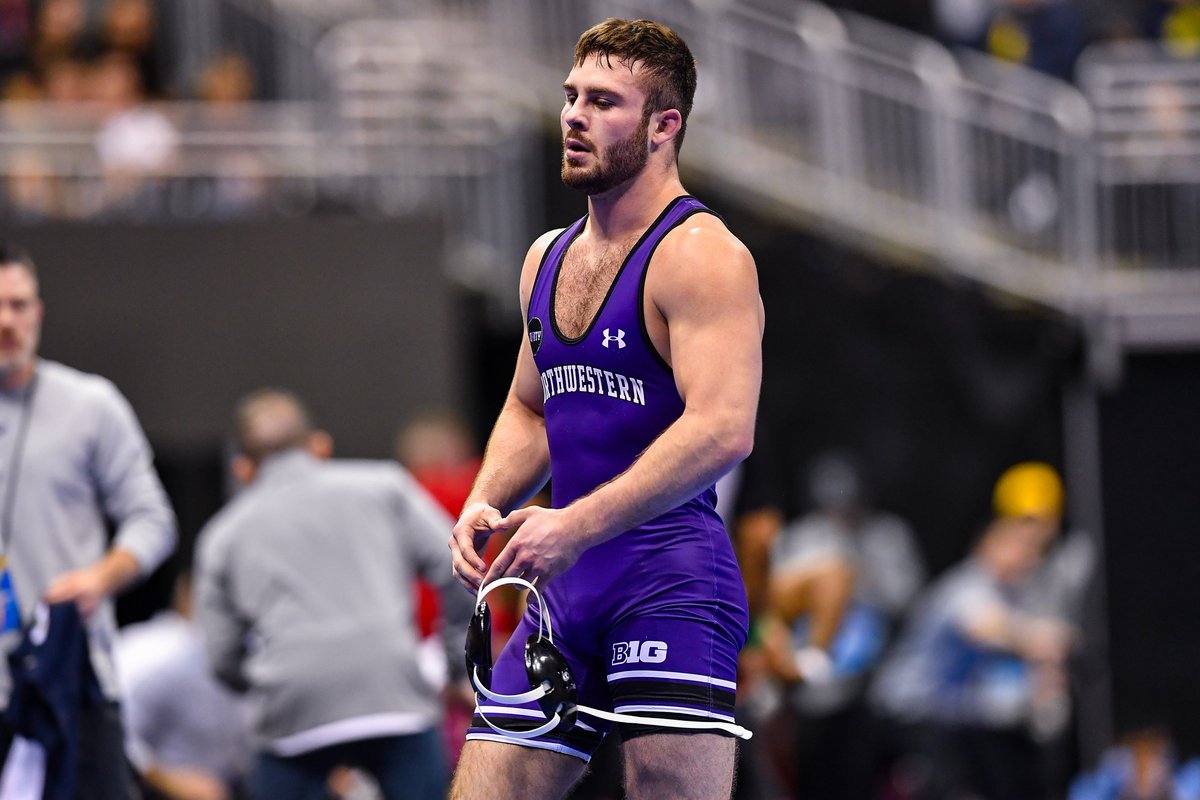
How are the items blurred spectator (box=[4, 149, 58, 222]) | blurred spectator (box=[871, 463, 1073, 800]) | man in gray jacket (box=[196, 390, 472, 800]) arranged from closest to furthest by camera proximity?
man in gray jacket (box=[196, 390, 472, 800]), blurred spectator (box=[871, 463, 1073, 800]), blurred spectator (box=[4, 149, 58, 222])

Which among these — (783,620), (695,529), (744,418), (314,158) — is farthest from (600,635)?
(314,158)

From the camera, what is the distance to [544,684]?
479 centimetres

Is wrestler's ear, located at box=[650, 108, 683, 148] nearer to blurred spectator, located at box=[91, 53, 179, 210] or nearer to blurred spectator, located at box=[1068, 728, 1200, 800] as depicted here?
blurred spectator, located at box=[1068, 728, 1200, 800]

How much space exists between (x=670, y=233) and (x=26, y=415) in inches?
115

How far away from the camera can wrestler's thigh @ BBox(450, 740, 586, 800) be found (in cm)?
495

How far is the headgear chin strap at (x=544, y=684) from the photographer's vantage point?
4785mm

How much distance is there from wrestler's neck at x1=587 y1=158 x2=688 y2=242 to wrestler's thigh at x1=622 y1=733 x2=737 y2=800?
4.32 feet

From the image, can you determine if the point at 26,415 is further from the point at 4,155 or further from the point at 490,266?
the point at 490,266

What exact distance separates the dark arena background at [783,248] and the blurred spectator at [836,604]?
121 millimetres

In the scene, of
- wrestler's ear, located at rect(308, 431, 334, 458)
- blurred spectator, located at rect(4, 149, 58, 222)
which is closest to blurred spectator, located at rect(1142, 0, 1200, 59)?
blurred spectator, located at rect(4, 149, 58, 222)

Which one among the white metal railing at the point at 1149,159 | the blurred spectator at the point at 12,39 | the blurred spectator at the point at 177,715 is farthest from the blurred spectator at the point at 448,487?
the white metal railing at the point at 1149,159

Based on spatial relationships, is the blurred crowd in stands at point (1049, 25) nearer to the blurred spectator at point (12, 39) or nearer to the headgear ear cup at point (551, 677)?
the blurred spectator at point (12, 39)

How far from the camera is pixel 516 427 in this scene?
5406 mm

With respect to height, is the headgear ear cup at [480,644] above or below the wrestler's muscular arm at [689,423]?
below
